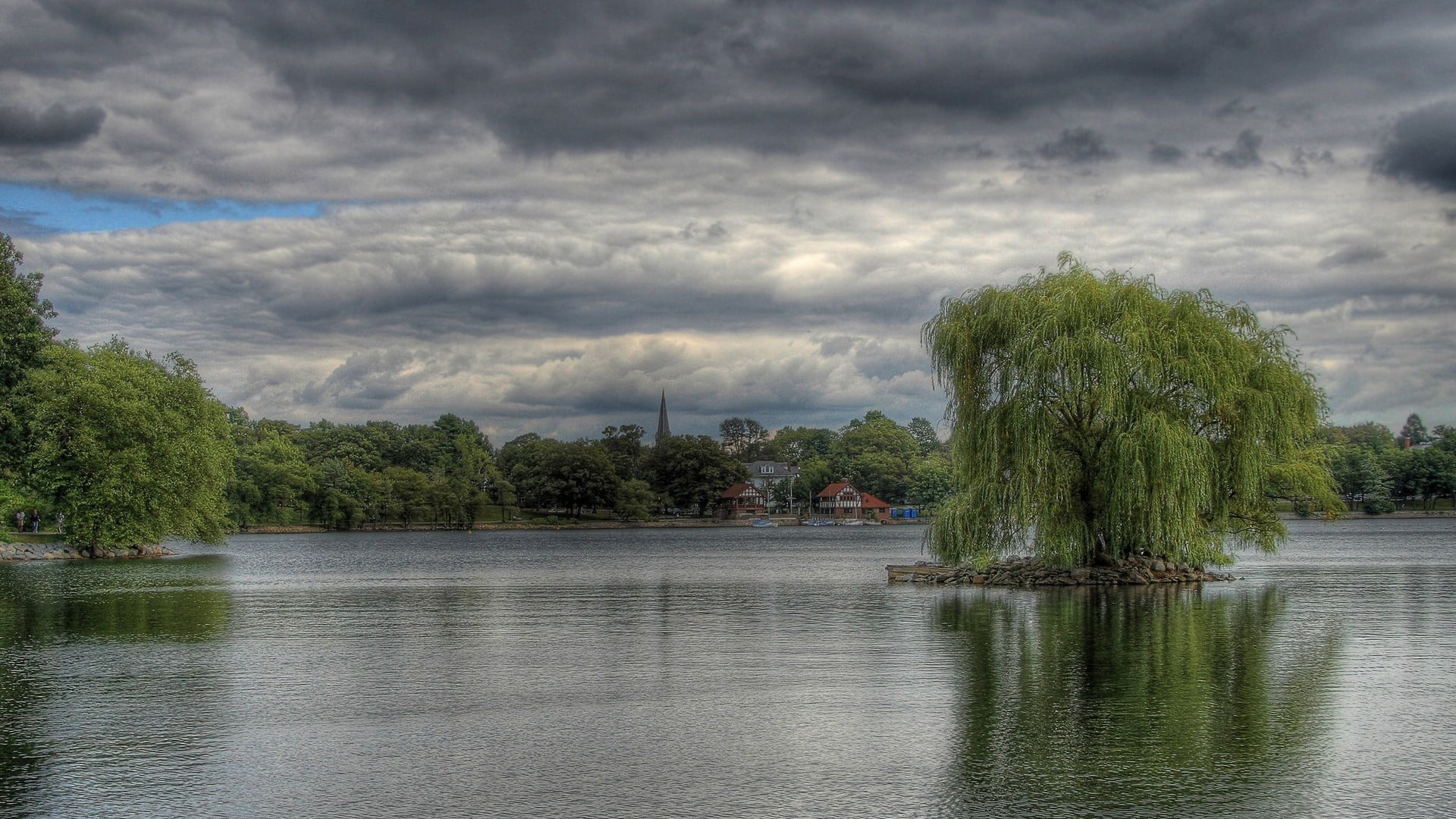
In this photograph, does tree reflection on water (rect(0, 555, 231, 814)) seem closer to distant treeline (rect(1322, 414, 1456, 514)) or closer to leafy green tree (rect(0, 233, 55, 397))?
leafy green tree (rect(0, 233, 55, 397))

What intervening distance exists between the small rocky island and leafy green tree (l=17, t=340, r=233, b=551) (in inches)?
2067

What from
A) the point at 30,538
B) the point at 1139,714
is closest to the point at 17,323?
the point at 30,538

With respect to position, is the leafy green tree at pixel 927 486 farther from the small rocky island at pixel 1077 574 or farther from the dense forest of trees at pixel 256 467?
the small rocky island at pixel 1077 574

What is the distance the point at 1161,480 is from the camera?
125 ft

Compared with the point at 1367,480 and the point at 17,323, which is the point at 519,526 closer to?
the point at 17,323

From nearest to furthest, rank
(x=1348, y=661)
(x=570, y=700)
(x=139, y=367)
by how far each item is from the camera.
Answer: (x=570, y=700)
(x=1348, y=661)
(x=139, y=367)

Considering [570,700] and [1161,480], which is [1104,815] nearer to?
[570,700]

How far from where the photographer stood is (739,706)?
17.5 m

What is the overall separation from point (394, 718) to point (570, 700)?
9.13ft

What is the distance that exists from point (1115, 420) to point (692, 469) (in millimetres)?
147576

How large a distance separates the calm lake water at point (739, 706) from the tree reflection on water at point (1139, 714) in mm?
70

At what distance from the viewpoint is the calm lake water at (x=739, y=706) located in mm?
12297

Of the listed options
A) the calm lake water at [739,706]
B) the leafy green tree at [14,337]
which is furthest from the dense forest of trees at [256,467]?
the calm lake water at [739,706]

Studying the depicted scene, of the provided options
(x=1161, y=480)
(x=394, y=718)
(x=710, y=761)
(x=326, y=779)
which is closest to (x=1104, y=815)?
(x=710, y=761)
